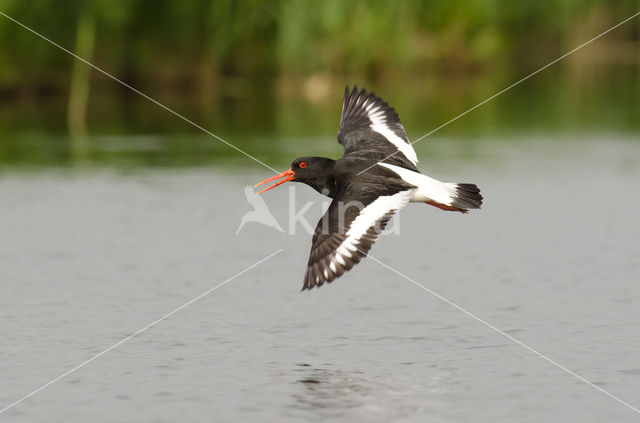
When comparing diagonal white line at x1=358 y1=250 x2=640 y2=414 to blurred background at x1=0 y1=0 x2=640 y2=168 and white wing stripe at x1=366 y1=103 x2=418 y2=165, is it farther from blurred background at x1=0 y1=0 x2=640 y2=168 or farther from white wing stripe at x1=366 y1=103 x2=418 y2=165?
blurred background at x1=0 y1=0 x2=640 y2=168

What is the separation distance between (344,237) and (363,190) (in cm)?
79

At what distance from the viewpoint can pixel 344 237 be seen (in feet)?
32.8

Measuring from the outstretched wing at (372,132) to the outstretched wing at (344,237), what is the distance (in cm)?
136

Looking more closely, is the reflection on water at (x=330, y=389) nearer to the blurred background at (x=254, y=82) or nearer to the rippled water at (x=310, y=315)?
the rippled water at (x=310, y=315)

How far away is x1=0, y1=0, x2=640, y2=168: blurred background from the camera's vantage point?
29.4 metres

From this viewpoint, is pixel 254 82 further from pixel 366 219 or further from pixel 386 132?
pixel 366 219

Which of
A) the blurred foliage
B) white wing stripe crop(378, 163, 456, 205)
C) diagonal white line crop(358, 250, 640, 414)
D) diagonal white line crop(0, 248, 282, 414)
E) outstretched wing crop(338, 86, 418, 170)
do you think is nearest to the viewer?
diagonal white line crop(358, 250, 640, 414)

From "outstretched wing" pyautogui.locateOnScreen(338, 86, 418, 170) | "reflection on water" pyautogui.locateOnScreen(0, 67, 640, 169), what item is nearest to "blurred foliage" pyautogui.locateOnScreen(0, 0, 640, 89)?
"reflection on water" pyautogui.locateOnScreen(0, 67, 640, 169)

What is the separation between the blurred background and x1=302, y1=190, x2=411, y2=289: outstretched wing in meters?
13.5

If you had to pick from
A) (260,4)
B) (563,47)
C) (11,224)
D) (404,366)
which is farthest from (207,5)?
(563,47)

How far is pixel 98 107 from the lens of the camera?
42531 millimetres

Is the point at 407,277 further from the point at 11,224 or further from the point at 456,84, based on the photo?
the point at 456,84

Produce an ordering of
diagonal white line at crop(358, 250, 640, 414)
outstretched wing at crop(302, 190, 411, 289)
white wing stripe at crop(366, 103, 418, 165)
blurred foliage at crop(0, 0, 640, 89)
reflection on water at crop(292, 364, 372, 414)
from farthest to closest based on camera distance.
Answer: blurred foliage at crop(0, 0, 640, 89) → white wing stripe at crop(366, 103, 418, 165) → outstretched wing at crop(302, 190, 411, 289) → diagonal white line at crop(358, 250, 640, 414) → reflection on water at crop(292, 364, 372, 414)

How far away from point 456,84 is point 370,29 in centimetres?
804
